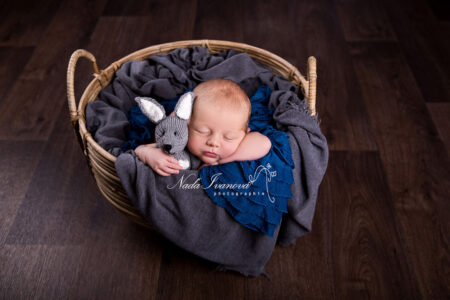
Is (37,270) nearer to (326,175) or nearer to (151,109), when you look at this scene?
(151,109)

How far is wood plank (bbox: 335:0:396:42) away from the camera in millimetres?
1934

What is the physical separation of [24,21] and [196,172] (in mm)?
1679

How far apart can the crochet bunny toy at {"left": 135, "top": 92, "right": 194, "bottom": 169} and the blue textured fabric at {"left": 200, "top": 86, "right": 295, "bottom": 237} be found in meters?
0.10

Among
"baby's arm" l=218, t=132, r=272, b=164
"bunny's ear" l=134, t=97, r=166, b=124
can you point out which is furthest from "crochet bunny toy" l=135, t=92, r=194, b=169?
"baby's arm" l=218, t=132, r=272, b=164

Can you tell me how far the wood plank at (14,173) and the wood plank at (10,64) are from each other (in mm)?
322

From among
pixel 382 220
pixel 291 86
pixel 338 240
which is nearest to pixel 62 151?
pixel 291 86

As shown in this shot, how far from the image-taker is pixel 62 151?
57.4 inches

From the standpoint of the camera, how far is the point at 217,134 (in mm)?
978

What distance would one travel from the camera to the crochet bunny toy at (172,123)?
94cm

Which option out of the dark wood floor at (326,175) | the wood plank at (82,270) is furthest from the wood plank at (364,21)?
the wood plank at (82,270)

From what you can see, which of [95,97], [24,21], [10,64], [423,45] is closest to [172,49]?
[95,97]

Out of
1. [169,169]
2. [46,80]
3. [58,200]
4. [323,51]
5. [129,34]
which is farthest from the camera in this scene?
[129,34]

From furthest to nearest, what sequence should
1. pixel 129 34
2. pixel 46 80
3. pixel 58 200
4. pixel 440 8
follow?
pixel 440 8 → pixel 129 34 → pixel 46 80 → pixel 58 200

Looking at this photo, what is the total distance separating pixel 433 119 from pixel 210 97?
3.52ft
